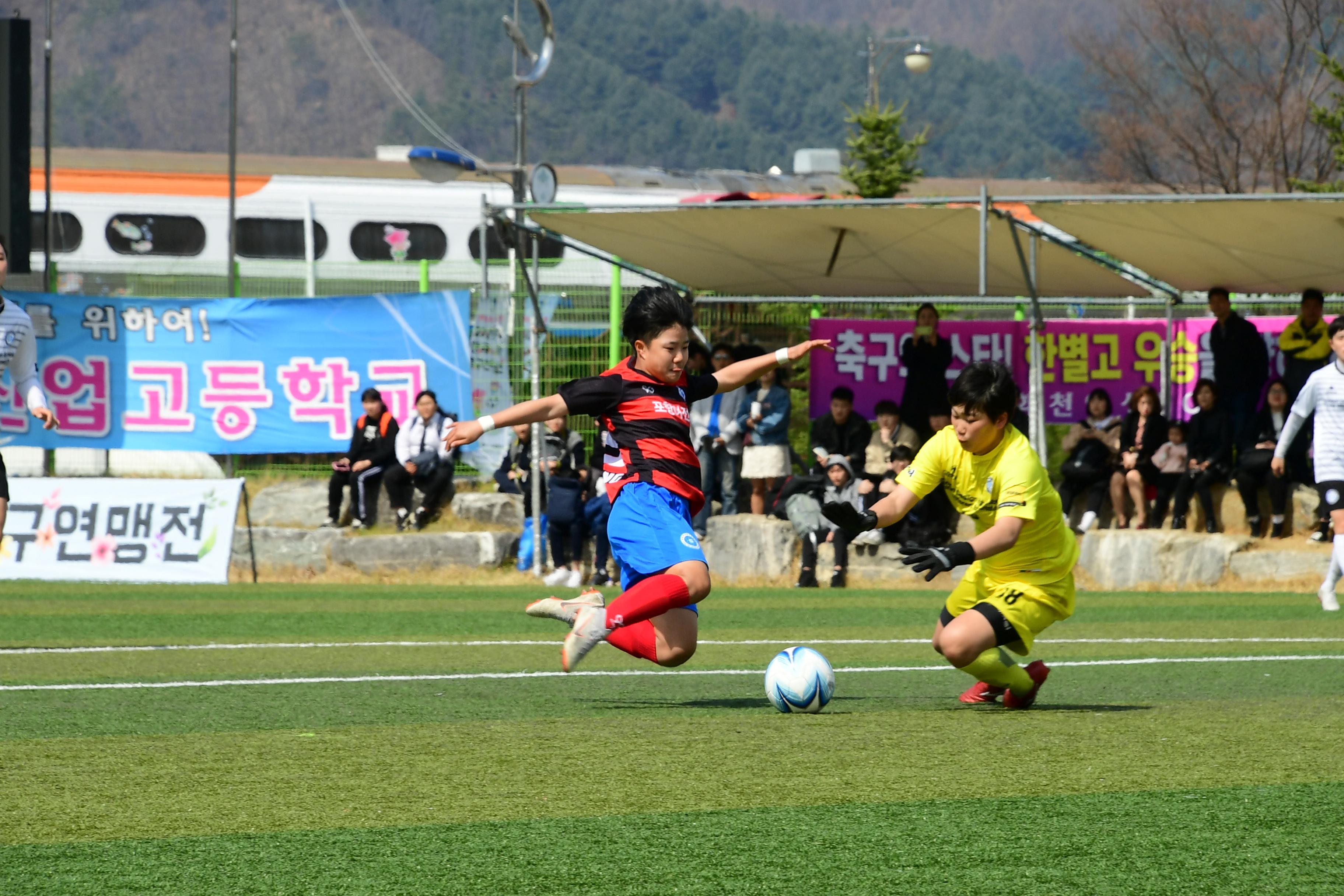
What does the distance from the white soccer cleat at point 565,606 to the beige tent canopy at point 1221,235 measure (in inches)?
295

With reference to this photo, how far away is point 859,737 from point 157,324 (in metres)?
13.4

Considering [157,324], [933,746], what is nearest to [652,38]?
[157,324]

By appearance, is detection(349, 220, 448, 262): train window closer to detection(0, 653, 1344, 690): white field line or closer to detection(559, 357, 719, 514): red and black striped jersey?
detection(0, 653, 1344, 690): white field line

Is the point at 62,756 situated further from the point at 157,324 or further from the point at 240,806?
the point at 157,324

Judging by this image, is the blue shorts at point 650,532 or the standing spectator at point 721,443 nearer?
the blue shorts at point 650,532

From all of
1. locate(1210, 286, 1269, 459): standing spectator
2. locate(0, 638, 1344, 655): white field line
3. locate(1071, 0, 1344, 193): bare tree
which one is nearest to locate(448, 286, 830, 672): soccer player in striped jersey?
locate(0, 638, 1344, 655): white field line

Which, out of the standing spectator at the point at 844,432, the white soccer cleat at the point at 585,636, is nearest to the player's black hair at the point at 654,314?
the white soccer cleat at the point at 585,636

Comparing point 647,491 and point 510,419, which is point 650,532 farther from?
point 510,419

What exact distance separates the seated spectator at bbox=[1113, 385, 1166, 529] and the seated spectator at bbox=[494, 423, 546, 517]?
5.62 metres

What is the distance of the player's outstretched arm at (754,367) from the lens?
23.4 ft

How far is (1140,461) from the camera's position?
15273mm

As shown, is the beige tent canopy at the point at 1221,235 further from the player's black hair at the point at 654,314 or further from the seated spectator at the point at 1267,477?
the player's black hair at the point at 654,314

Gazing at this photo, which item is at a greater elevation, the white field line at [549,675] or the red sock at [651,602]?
the red sock at [651,602]

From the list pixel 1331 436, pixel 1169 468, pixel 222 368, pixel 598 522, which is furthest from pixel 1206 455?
pixel 222 368
